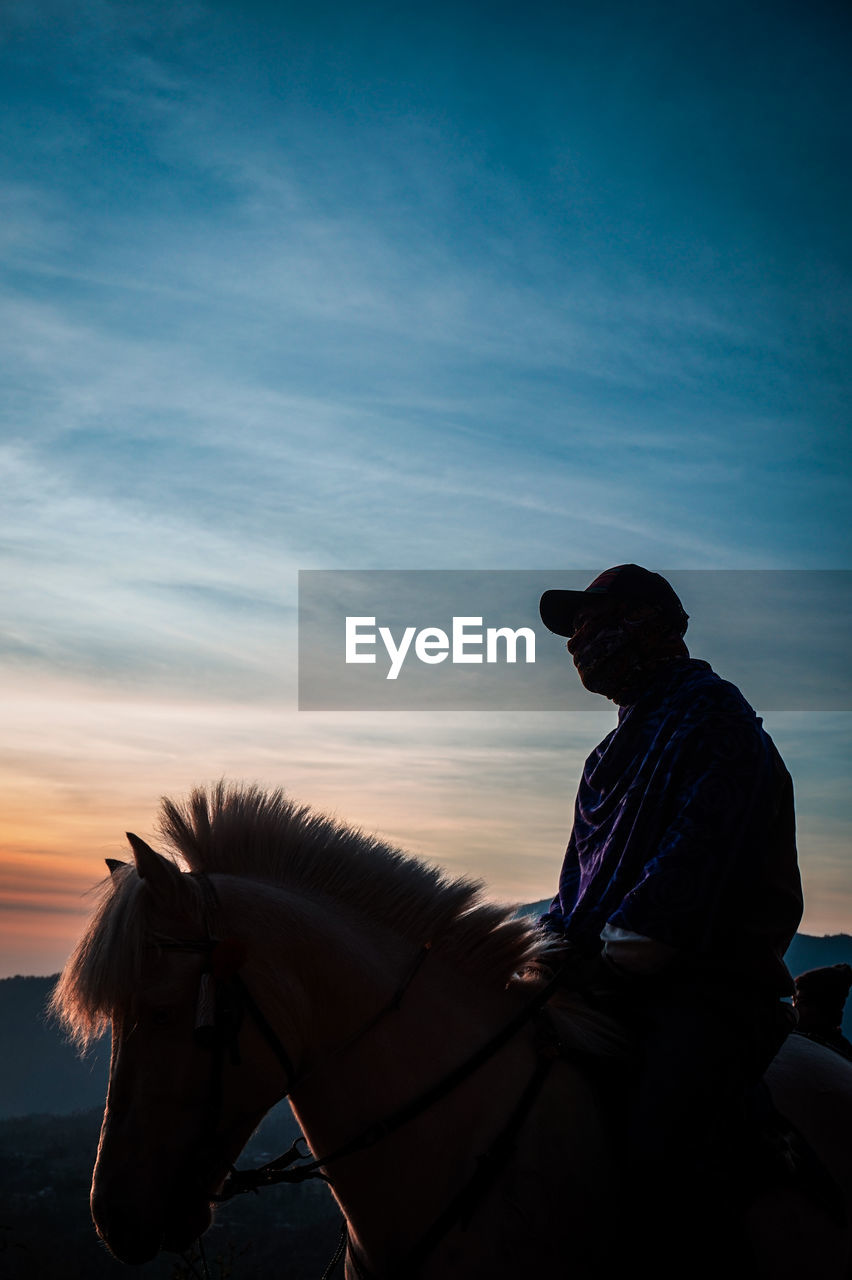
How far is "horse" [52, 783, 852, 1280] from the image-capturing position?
8.98ft

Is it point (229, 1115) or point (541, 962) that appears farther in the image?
point (541, 962)

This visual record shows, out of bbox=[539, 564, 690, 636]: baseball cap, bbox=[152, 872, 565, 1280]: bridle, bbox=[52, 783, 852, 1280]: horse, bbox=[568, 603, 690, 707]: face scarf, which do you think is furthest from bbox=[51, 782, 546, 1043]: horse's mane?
bbox=[539, 564, 690, 636]: baseball cap

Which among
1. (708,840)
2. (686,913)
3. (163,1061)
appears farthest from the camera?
(708,840)

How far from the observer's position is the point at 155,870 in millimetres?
2863

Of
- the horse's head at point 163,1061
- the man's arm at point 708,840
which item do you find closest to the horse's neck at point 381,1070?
the horse's head at point 163,1061

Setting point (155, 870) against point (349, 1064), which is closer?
point (155, 870)

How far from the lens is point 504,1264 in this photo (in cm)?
275

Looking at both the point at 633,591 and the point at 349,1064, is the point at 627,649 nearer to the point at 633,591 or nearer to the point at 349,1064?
the point at 633,591

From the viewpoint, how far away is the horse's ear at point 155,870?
110 inches

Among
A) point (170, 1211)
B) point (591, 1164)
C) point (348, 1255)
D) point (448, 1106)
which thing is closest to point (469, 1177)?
point (448, 1106)

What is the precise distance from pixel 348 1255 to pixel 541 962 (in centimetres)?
122

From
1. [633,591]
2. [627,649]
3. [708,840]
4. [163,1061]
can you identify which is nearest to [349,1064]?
[163,1061]

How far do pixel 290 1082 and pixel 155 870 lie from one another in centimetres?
84

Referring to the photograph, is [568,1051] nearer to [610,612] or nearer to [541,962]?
[541,962]
